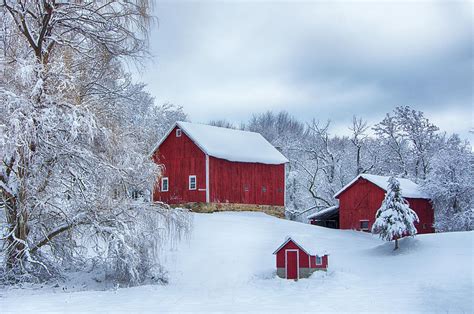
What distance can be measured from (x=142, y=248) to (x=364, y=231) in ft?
79.9

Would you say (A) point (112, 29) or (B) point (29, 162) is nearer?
(B) point (29, 162)

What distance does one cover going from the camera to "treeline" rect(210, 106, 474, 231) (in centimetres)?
3816

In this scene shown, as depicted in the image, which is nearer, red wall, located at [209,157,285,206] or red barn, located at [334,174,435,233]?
red wall, located at [209,157,285,206]

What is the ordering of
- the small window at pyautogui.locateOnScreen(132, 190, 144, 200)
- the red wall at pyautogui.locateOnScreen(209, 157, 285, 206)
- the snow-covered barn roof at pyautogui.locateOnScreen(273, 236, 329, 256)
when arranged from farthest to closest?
1. the red wall at pyautogui.locateOnScreen(209, 157, 285, 206)
2. the snow-covered barn roof at pyautogui.locateOnScreen(273, 236, 329, 256)
3. the small window at pyautogui.locateOnScreen(132, 190, 144, 200)

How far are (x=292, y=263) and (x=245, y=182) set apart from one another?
1615 centimetres

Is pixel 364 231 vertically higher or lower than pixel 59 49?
lower

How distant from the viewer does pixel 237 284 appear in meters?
19.2

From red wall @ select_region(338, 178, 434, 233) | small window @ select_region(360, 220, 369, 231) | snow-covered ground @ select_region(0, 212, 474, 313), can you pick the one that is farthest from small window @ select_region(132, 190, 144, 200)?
small window @ select_region(360, 220, 369, 231)

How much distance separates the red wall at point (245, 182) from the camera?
36.2 m

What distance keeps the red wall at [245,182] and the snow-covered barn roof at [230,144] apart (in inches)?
19.5

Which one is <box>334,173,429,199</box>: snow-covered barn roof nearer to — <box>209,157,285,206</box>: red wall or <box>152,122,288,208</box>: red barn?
<box>209,157,285,206</box>: red wall

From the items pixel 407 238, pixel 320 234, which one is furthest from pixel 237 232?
pixel 407 238

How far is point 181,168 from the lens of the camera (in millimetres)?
37156

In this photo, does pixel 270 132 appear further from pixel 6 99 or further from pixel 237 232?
pixel 6 99
